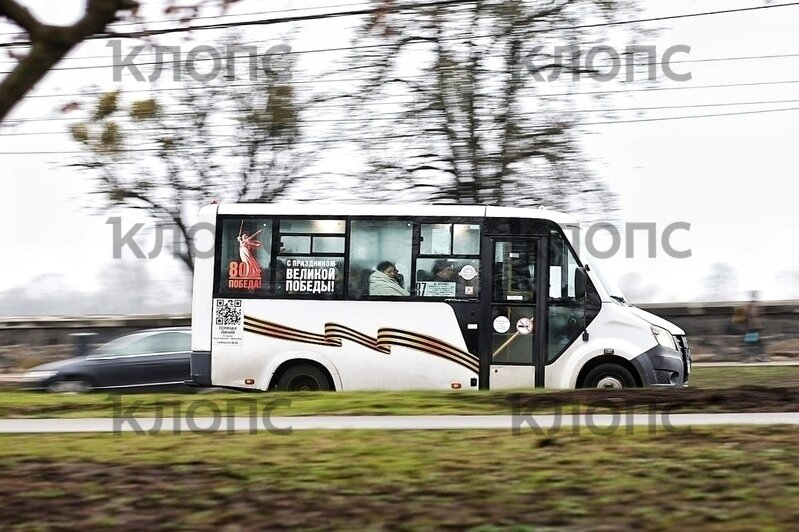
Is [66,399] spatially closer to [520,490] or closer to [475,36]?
[520,490]

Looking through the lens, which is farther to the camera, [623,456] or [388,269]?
[388,269]

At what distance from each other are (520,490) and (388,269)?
31.1ft

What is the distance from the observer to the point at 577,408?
37.0 ft

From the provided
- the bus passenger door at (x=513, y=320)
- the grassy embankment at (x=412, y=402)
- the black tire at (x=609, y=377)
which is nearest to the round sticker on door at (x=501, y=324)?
the bus passenger door at (x=513, y=320)

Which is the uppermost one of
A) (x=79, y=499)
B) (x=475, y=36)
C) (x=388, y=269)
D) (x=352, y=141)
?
(x=475, y=36)

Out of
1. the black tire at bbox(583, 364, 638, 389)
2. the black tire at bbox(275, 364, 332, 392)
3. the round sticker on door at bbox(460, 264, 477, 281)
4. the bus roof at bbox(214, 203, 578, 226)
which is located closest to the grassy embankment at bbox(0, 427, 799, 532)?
the black tire at bbox(583, 364, 638, 389)

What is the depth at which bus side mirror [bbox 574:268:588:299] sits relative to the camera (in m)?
15.7

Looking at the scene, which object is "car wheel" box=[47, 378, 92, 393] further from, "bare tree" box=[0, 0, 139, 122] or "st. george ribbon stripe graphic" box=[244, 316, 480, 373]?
"bare tree" box=[0, 0, 139, 122]

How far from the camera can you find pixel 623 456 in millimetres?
7859

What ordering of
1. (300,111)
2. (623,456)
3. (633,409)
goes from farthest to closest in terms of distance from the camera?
1. (300,111)
2. (633,409)
3. (623,456)

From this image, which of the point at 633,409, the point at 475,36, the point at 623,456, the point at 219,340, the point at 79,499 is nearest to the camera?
the point at 79,499

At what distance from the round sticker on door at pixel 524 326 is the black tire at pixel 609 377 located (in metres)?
1.06

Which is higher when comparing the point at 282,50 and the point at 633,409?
the point at 282,50

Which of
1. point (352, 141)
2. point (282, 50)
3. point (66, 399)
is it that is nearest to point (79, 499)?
point (66, 399)
